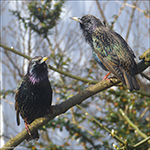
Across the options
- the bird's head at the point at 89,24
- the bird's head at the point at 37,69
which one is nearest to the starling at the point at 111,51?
the bird's head at the point at 89,24

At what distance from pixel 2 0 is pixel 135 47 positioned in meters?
2.44

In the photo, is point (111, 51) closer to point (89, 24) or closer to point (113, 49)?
point (113, 49)

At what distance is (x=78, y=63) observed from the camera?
4.18 m

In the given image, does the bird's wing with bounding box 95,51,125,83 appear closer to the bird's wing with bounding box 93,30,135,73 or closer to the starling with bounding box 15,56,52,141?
the bird's wing with bounding box 93,30,135,73

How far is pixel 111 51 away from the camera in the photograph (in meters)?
1.56

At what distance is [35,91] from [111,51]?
57 cm

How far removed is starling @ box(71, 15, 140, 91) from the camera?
4.88 feet

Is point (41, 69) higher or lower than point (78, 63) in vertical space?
lower

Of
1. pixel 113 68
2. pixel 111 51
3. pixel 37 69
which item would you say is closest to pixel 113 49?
pixel 111 51

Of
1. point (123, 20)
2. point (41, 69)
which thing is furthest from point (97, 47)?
point (123, 20)

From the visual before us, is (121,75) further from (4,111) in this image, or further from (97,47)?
(4,111)

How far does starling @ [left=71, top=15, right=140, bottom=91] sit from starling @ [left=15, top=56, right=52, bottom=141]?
1.31 ft

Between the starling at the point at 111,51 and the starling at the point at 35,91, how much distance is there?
40 cm

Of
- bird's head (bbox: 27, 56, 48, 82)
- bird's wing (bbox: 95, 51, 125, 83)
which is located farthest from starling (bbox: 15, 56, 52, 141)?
bird's wing (bbox: 95, 51, 125, 83)
